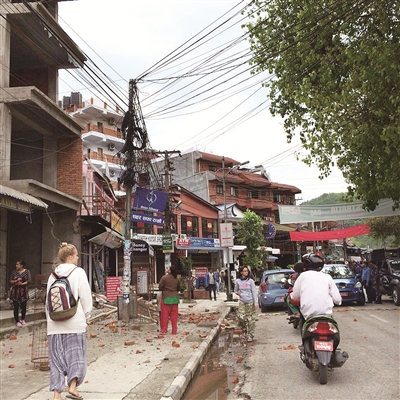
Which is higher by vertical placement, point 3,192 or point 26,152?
point 26,152

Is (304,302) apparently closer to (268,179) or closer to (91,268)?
(91,268)

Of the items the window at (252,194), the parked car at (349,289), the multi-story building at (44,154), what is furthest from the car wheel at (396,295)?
the window at (252,194)

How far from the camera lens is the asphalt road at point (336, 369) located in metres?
6.04

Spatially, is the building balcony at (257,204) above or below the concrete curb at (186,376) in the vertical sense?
above

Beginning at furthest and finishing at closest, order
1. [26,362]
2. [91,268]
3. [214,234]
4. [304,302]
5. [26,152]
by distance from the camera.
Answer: [214,234], [91,268], [26,152], [26,362], [304,302]

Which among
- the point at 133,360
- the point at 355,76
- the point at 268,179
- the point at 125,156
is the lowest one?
the point at 133,360

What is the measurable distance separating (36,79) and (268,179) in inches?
1962

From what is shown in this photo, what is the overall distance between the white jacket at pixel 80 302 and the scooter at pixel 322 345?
3.11 m

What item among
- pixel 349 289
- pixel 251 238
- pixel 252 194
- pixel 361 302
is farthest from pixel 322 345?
pixel 252 194

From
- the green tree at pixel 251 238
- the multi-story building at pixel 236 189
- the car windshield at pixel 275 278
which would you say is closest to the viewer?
the car windshield at pixel 275 278

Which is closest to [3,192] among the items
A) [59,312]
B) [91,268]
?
[59,312]

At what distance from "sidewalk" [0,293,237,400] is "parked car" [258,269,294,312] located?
4.73m

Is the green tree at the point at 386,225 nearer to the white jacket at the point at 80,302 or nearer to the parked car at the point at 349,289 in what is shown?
the parked car at the point at 349,289

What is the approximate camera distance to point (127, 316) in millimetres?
13633
